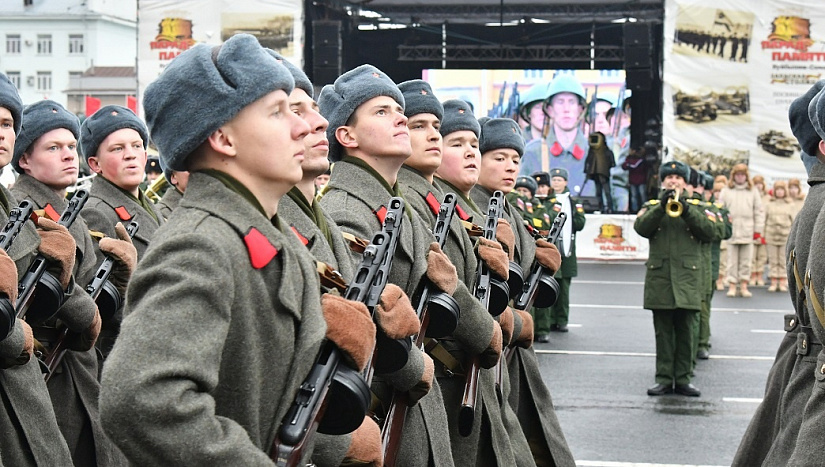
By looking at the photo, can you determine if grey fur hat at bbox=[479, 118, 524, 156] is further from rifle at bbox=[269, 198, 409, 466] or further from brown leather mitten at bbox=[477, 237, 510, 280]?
rifle at bbox=[269, 198, 409, 466]

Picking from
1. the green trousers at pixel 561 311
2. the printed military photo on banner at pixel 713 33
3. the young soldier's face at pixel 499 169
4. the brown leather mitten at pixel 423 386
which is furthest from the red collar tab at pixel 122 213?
the printed military photo on banner at pixel 713 33

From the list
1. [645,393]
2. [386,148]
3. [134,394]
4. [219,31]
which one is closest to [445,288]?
[386,148]

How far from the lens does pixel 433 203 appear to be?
5.35 metres

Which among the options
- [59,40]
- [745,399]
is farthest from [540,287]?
[59,40]

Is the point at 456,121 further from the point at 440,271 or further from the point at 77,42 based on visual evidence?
the point at 77,42

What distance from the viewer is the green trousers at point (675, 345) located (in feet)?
33.0

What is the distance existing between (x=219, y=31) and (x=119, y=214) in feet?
51.8

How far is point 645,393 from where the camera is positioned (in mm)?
10094

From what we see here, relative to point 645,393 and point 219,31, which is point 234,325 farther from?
point 219,31

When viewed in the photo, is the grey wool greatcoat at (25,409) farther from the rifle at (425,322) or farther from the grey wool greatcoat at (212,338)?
the grey wool greatcoat at (212,338)

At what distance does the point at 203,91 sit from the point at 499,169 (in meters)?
4.26

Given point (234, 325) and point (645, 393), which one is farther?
point (645, 393)

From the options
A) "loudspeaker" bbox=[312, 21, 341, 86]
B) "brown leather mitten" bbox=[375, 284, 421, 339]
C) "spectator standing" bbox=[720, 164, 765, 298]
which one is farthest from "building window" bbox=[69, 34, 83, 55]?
"brown leather mitten" bbox=[375, 284, 421, 339]

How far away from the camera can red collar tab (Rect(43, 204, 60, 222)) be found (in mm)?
5602
